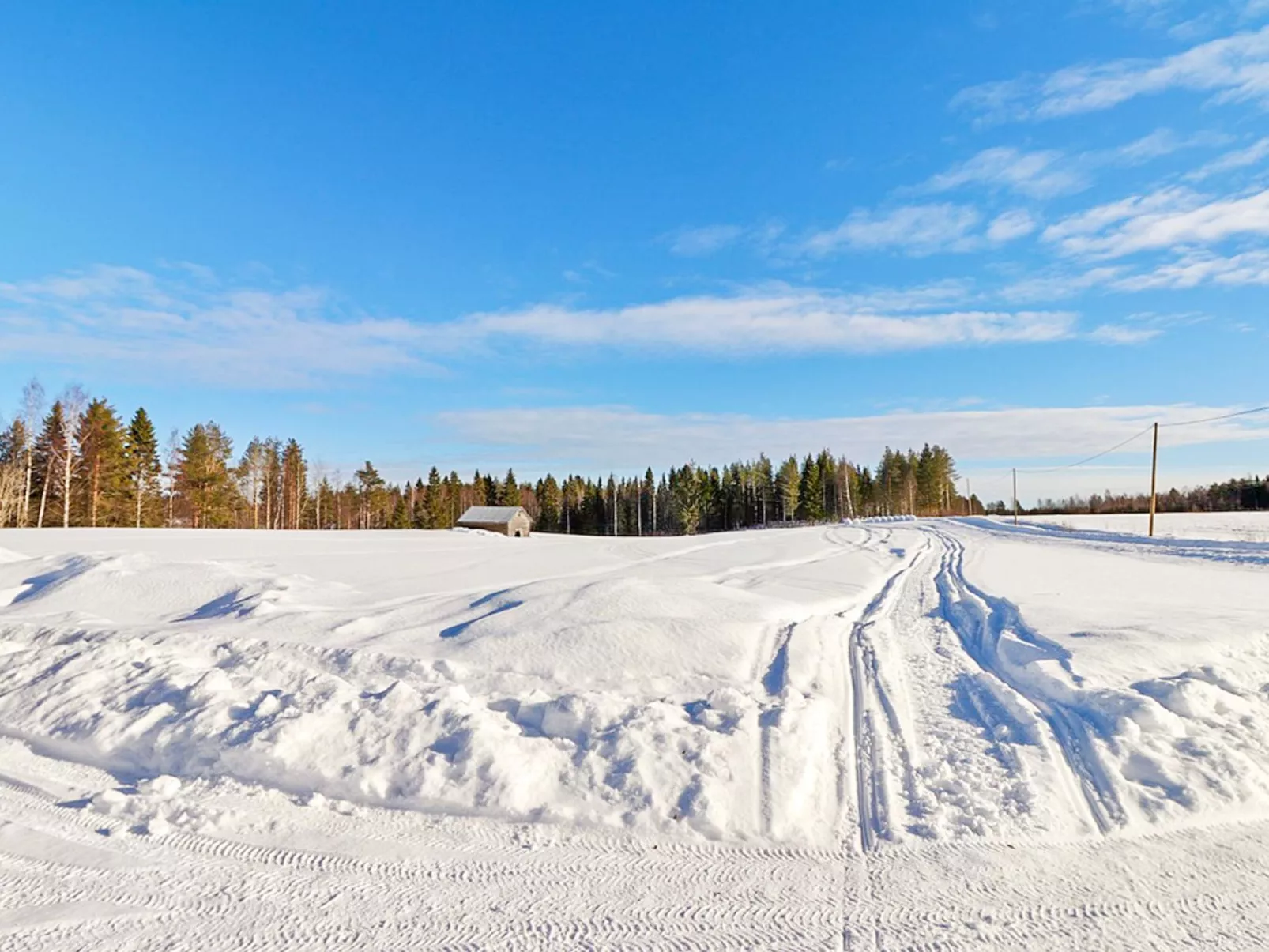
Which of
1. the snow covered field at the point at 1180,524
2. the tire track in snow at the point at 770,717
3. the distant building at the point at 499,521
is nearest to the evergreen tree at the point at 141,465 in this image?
the distant building at the point at 499,521

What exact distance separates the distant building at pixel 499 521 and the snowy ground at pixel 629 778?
36.2 m

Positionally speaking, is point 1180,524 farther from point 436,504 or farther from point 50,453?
point 50,453

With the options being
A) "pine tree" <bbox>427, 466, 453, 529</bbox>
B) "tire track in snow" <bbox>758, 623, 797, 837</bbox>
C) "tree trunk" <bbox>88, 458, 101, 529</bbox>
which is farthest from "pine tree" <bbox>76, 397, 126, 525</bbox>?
"tire track in snow" <bbox>758, 623, 797, 837</bbox>

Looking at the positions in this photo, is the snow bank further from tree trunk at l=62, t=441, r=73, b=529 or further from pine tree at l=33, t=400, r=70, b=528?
pine tree at l=33, t=400, r=70, b=528

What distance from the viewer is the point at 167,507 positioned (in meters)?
44.1

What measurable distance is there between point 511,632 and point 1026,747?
14.8 ft

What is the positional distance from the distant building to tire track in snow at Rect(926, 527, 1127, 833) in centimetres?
3502

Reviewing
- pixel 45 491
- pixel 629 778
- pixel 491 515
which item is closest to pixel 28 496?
pixel 45 491

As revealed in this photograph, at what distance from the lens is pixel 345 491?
66.3m

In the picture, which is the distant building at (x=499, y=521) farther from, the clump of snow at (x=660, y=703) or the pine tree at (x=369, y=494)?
the clump of snow at (x=660, y=703)

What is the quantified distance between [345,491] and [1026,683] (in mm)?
69979

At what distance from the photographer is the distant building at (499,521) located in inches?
1736

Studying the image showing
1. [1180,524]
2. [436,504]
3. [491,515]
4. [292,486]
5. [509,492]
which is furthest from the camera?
[509,492]

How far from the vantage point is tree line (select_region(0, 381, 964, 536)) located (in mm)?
34656
